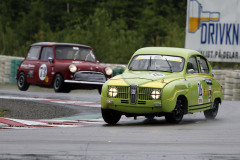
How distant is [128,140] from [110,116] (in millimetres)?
3039

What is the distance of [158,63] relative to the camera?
46.0 feet

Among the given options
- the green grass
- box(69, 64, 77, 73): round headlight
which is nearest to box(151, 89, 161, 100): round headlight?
the green grass

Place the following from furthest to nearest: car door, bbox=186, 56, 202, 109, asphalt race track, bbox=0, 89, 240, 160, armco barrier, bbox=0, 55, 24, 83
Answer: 1. armco barrier, bbox=0, 55, 24, 83
2. car door, bbox=186, 56, 202, 109
3. asphalt race track, bbox=0, 89, 240, 160

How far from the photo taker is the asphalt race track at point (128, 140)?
8.79 metres

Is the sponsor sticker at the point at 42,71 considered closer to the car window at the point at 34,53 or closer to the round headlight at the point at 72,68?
the car window at the point at 34,53

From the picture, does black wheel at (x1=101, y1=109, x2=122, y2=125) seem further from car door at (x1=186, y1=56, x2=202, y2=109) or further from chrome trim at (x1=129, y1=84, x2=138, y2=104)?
car door at (x1=186, y1=56, x2=202, y2=109)

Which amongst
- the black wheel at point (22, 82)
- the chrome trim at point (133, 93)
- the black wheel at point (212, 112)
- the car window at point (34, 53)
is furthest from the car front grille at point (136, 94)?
the black wheel at point (22, 82)

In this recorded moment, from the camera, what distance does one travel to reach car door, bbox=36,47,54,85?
23.1 metres

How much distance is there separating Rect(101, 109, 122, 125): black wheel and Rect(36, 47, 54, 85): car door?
9.63 meters

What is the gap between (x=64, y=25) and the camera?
7769 cm

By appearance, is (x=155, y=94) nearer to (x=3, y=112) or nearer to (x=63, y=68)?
(x=3, y=112)

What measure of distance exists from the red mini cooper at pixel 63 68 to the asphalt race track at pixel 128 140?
7616 millimetres

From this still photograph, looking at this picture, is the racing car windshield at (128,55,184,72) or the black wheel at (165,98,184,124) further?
the racing car windshield at (128,55,184,72)

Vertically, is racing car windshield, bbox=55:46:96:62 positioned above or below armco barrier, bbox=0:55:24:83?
above
